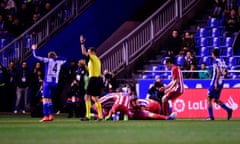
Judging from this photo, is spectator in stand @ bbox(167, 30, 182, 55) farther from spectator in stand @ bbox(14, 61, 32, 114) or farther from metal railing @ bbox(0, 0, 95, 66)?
spectator in stand @ bbox(14, 61, 32, 114)

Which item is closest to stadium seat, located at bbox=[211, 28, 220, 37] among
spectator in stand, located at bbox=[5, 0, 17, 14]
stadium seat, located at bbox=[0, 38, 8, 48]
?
stadium seat, located at bbox=[0, 38, 8, 48]

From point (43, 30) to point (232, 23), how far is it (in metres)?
8.79

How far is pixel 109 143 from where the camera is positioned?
14.8 metres

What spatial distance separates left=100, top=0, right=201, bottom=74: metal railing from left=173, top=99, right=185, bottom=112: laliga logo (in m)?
5.49

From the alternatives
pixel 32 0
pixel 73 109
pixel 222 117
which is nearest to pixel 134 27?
pixel 32 0

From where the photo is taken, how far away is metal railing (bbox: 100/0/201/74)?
34.6 metres

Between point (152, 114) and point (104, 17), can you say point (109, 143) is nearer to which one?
point (152, 114)

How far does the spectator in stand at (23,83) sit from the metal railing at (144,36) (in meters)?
3.20

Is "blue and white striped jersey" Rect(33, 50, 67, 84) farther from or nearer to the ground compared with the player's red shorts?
farther from the ground

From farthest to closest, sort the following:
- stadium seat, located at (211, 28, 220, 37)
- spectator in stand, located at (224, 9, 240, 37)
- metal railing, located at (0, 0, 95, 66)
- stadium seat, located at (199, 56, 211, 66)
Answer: metal railing, located at (0, 0, 95, 66) < stadium seat, located at (211, 28, 220, 37) < spectator in stand, located at (224, 9, 240, 37) < stadium seat, located at (199, 56, 211, 66)

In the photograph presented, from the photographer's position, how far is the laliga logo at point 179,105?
29.3 metres

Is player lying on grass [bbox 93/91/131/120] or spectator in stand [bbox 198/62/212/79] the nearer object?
player lying on grass [bbox 93/91/131/120]

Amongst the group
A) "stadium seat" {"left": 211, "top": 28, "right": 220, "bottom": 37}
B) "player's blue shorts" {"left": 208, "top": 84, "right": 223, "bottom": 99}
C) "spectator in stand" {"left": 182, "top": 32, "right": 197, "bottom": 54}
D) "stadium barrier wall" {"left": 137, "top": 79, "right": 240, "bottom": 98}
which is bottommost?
"player's blue shorts" {"left": 208, "top": 84, "right": 223, "bottom": 99}

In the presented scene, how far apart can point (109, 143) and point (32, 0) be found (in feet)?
82.1
